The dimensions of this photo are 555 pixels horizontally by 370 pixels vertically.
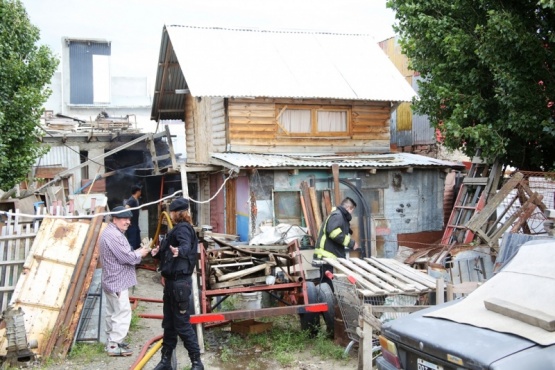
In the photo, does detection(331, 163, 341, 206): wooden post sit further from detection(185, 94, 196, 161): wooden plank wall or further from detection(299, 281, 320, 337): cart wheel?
detection(185, 94, 196, 161): wooden plank wall

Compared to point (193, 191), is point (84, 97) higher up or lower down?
higher up

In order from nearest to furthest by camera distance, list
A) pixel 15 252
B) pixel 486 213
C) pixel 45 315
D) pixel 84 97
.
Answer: pixel 45 315
pixel 15 252
pixel 486 213
pixel 84 97

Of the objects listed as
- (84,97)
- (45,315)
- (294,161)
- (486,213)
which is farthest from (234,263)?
(84,97)

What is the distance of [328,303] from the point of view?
8438 millimetres

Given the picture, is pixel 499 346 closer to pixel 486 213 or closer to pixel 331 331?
pixel 331 331

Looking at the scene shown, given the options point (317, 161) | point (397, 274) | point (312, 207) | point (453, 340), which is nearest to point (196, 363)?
point (397, 274)

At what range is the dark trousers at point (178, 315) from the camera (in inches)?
274

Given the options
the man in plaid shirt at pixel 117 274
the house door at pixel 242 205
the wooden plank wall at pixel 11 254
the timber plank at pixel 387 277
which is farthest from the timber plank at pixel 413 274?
the house door at pixel 242 205

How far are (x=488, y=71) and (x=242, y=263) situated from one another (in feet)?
24.3

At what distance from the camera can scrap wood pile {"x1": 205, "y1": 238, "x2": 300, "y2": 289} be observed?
8.26 metres

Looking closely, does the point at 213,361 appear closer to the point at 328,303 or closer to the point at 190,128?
the point at 328,303

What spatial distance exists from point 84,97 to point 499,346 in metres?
32.3

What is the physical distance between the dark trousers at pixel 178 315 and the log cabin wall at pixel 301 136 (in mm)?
8365

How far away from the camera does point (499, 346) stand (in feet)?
13.8
